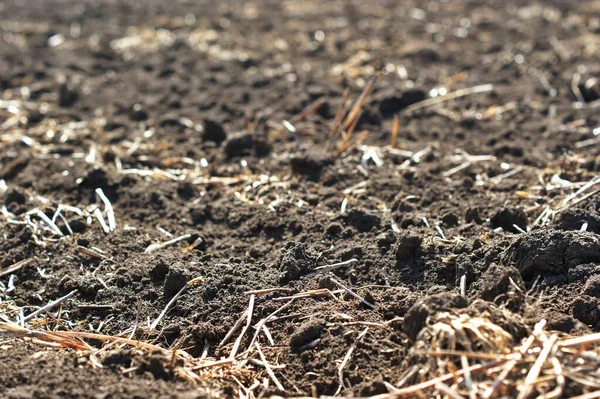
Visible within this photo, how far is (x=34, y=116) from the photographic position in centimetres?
602

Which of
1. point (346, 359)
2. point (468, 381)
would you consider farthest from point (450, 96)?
point (468, 381)

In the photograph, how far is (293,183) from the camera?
482 centimetres

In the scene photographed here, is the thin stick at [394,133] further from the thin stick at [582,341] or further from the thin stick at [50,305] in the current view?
the thin stick at [582,341]

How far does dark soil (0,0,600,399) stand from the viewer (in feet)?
10.9

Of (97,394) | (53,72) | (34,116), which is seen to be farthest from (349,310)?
(53,72)

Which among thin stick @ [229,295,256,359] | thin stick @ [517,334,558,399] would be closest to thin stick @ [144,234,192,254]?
thin stick @ [229,295,256,359]

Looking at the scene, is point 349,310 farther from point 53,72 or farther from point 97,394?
point 53,72

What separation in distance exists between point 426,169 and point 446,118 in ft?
3.06

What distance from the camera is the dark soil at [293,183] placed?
3.33 m

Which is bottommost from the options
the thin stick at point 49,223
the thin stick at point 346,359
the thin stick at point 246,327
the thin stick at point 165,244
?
the thin stick at point 165,244

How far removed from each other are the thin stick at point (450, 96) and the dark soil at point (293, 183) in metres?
0.06

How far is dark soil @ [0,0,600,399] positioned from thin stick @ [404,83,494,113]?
0.20 ft

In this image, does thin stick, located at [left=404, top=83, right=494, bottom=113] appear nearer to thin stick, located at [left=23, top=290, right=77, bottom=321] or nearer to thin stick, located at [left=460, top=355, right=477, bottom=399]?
thin stick, located at [left=23, top=290, right=77, bottom=321]

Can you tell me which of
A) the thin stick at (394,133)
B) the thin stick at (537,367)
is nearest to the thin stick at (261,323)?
the thin stick at (537,367)
